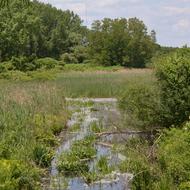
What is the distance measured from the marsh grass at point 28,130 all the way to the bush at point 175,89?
357 centimetres

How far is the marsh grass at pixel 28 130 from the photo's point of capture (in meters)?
10.6

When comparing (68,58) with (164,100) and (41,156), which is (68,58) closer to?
(164,100)

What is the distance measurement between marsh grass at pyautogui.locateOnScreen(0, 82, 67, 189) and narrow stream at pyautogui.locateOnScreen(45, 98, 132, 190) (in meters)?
0.40

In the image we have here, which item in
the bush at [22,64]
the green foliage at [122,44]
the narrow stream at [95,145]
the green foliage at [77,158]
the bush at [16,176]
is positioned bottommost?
the narrow stream at [95,145]

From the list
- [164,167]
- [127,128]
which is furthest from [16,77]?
[164,167]

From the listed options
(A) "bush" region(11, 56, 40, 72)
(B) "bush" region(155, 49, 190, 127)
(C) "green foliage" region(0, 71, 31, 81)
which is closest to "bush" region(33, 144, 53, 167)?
(B) "bush" region(155, 49, 190, 127)

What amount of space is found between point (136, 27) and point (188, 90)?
57.9 metres

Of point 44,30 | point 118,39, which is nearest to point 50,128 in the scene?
point 118,39

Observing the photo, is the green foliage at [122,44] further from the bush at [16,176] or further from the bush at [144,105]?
the bush at [16,176]

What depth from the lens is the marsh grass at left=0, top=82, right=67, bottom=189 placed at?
10.6 meters

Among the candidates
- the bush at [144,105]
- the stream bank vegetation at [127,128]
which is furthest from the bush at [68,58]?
the bush at [144,105]

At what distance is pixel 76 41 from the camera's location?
3278 inches

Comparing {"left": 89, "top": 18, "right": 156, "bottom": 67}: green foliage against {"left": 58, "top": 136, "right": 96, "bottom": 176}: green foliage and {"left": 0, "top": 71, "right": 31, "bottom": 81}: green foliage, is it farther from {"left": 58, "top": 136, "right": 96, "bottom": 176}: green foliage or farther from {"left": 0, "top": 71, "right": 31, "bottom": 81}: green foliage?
{"left": 58, "top": 136, "right": 96, "bottom": 176}: green foliage

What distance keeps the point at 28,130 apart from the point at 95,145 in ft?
8.38
